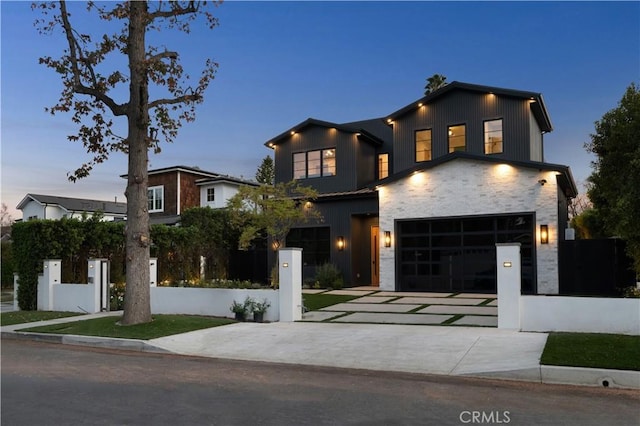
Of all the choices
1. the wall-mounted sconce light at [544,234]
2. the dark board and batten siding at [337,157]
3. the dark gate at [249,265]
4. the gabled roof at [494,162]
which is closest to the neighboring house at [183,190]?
the dark gate at [249,265]

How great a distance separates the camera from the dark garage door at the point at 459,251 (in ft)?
62.7

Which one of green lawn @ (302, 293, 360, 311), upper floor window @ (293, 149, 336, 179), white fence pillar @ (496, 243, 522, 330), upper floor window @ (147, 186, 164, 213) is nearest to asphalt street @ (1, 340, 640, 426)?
white fence pillar @ (496, 243, 522, 330)

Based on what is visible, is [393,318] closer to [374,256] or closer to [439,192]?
[439,192]

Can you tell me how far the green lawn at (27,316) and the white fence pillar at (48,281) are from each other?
52 centimetres

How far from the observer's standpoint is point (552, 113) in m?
27.0

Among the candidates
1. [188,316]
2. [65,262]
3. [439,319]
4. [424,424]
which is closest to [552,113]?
[439,319]

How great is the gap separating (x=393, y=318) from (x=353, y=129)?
12797 mm

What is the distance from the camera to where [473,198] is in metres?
19.9

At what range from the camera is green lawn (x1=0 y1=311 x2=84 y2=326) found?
47.8ft

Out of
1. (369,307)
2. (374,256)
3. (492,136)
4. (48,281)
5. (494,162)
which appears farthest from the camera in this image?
(374,256)

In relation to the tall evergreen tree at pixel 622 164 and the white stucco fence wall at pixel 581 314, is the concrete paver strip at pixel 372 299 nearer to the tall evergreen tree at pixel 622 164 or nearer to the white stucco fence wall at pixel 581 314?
the white stucco fence wall at pixel 581 314

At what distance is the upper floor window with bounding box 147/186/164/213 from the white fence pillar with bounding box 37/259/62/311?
2097 cm

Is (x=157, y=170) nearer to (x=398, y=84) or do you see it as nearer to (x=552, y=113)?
(x=398, y=84)

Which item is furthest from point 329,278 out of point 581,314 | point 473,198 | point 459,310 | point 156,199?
point 156,199
